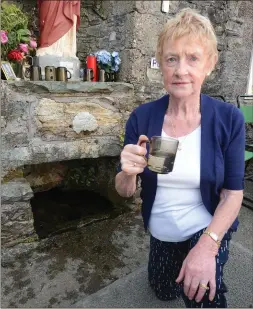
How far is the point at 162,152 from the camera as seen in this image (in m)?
1.02

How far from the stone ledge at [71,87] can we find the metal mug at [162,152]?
52.1 inches

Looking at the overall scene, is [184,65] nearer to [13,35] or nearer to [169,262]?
[169,262]

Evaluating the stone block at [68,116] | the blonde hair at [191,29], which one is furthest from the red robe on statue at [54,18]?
the blonde hair at [191,29]

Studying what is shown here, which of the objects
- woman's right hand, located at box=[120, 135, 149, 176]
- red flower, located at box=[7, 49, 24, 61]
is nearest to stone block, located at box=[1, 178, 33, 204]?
red flower, located at box=[7, 49, 24, 61]

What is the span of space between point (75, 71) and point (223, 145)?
1.71 metres

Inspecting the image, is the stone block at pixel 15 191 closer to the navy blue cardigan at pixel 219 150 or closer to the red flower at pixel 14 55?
the red flower at pixel 14 55

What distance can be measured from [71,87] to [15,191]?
905mm

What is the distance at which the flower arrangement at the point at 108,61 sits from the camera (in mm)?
2502

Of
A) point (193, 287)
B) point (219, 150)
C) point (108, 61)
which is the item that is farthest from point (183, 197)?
point (108, 61)

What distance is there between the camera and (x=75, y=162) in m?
3.28

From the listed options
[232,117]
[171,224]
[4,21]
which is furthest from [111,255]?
[4,21]

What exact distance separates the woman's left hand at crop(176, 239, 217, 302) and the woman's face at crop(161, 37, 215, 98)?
26.0 inches

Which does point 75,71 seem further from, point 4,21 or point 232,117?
point 232,117

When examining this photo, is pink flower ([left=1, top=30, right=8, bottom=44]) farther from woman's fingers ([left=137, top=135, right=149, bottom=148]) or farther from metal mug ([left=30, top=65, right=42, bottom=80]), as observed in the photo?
woman's fingers ([left=137, top=135, right=149, bottom=148])
